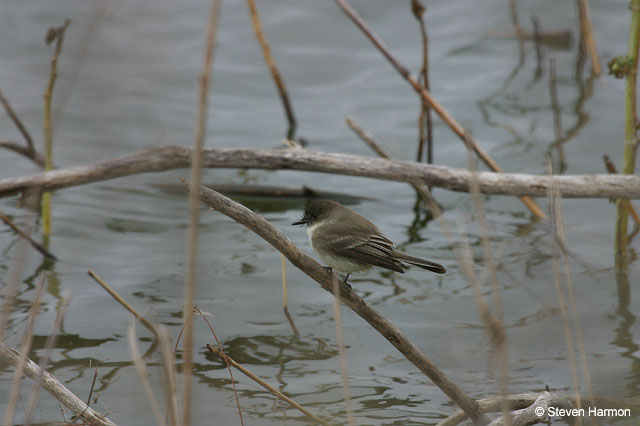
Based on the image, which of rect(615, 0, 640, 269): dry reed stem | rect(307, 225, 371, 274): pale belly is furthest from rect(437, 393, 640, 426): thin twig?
rect(615, 0, 640, 269): dry reed stem

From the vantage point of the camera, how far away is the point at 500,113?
9281mm

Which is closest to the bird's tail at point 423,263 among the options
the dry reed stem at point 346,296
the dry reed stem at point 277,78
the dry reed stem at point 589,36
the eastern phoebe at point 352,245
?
the eastern phoebe at point 352,245

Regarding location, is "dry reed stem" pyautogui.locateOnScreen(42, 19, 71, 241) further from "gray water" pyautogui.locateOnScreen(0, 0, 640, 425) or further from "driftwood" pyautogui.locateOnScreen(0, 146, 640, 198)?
"driftwood" pyautogui.locateOnScreen(0, 146, 640, 198)

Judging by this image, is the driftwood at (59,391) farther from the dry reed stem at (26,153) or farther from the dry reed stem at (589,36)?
the dry reed stem at (589,36)

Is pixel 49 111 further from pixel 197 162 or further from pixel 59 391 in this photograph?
pixel 197 162

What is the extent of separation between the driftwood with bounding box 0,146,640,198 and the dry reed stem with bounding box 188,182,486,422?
1.74m

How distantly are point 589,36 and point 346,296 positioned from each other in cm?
665

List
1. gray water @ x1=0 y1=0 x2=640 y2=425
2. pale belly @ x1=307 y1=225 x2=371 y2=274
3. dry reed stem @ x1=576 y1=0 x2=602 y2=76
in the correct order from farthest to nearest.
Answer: dry reed stem @ x1=576 y1=0 x2=602 y2=76 < gray water @ x1=0 y1=0 x2=640 y2=425 < pale belly @ x1=307 y1=225 x2=371 y2=274

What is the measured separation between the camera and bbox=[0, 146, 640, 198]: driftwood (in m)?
5.41

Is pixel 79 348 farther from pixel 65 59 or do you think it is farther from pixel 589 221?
pixel 65 59

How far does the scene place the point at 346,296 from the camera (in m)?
3.66

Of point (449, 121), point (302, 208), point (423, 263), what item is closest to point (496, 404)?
point (423, 263)

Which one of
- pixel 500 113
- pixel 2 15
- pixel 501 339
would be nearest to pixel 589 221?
pixel 500 113

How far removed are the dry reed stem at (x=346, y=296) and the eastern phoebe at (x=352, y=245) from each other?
0.68 meters
